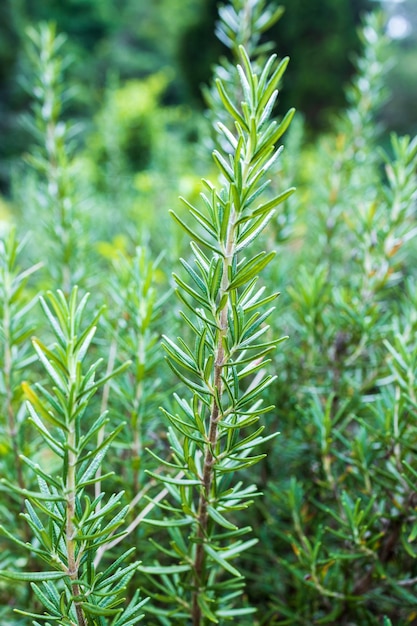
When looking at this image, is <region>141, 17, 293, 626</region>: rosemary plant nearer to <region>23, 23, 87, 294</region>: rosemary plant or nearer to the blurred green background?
<region>23, 23, 87, 294</region>: rosemary plant

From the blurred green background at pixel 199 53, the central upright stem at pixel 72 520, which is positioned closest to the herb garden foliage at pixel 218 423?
the central upright stem at pixel 72 520

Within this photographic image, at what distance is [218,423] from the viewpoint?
38cm

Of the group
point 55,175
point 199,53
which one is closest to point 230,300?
point 55,175

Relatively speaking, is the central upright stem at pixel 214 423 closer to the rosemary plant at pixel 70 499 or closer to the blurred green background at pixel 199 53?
the rosemary plant at pixel 70 499

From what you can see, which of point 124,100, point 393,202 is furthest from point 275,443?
point 124,100

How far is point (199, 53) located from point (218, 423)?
849 cm

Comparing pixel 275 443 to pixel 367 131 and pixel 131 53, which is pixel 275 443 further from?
pixel 131 53

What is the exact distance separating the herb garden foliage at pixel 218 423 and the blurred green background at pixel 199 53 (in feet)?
21.8

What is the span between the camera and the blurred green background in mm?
7746

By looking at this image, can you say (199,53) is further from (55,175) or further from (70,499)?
(70,499)

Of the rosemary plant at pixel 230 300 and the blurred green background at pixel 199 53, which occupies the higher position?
the blurred green background at pixel 199 53

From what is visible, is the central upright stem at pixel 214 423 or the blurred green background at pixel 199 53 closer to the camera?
the central upright stem at pixel 214 423

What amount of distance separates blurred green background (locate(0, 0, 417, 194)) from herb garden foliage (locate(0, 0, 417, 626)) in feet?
21.8

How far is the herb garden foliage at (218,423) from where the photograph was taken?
0.37m
